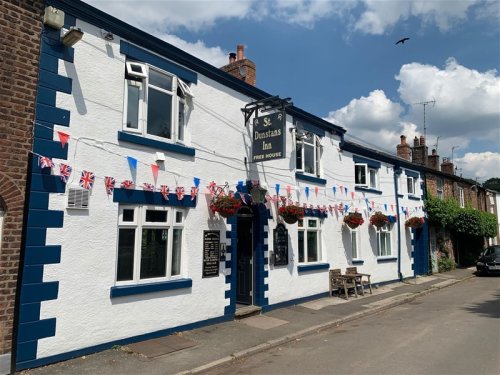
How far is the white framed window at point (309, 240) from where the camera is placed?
12594 mm

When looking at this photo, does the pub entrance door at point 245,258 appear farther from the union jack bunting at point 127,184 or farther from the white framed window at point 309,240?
the union jack bunting at point 127,184

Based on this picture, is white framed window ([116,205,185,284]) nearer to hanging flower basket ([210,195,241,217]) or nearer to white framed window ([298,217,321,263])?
hanging flower basket ([210,195,241,217])

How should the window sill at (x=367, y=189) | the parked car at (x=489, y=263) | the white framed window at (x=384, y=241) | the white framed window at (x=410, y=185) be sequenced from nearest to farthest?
the window sill at (x=367, y=189) → the white framed window at (x=384, y=241) → the white framed window at (x=410, y=185) → the parked car at (x=489, y=263)

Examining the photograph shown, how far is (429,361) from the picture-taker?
264 inches

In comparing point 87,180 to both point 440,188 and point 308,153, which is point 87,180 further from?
point 440,188

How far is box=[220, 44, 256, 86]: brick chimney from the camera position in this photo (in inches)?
479

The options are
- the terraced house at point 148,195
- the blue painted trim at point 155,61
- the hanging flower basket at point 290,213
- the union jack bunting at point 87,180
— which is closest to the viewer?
the terraced house at point 148,195

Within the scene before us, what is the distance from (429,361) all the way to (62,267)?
6.43m

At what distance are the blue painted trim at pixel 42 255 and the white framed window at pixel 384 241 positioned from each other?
43.4 ft

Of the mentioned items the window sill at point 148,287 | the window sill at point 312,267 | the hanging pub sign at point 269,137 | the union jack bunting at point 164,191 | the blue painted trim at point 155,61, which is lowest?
the window sill at point 148,287

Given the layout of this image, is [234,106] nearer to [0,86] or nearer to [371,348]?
[0,86]

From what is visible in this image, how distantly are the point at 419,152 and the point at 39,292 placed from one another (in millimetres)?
22768

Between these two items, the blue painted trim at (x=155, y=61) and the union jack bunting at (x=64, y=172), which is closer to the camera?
the union jack bunting at (x=64, y=172)

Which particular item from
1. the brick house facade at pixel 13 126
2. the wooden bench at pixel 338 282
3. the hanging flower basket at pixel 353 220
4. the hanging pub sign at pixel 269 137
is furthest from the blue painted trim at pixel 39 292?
the hanging flower basket at pixel 353 220
